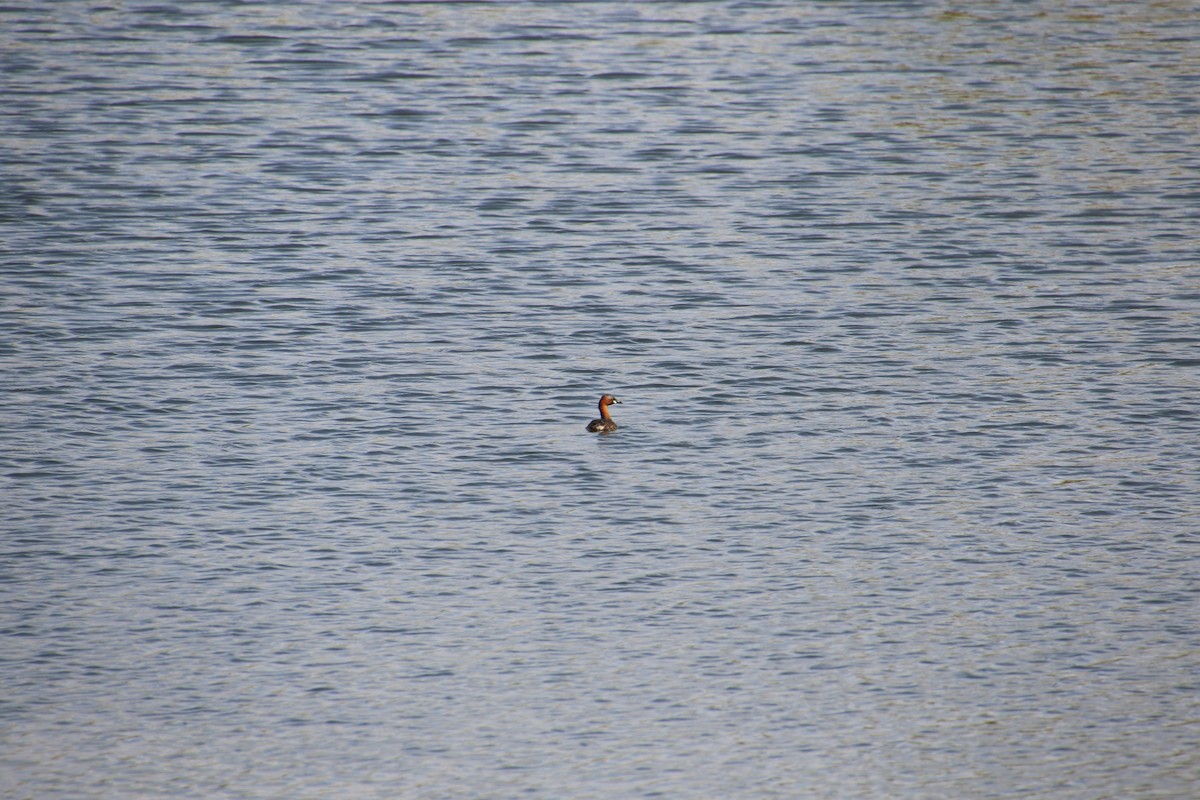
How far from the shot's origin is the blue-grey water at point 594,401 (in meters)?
14.2

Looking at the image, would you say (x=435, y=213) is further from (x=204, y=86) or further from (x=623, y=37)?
(x=623, y=37)

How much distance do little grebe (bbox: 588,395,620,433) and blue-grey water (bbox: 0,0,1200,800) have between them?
1.25 ft

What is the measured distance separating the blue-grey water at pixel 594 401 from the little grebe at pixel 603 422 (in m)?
0.38

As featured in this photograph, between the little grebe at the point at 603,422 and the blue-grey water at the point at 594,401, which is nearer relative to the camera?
the blue-grey water at the point at 594,401

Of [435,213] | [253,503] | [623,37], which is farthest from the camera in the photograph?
[623,37]

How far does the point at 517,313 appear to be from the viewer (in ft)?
81.0

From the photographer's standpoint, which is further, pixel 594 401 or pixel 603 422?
pixel 594 401

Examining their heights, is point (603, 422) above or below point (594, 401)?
above

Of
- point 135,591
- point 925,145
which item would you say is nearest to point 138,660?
point 135,591

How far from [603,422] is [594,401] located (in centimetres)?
122

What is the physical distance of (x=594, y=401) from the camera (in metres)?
21.7

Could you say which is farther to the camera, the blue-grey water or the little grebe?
the little grebe

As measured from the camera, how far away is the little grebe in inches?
806

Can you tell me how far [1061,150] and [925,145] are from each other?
2.32 m
